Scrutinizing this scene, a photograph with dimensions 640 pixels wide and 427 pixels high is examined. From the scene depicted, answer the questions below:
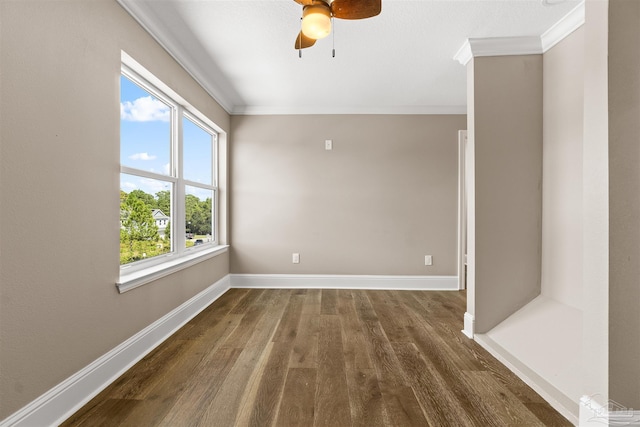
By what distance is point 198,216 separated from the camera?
3.44 m

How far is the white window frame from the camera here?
212cm

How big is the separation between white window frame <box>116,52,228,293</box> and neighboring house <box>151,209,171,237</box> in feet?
0.33

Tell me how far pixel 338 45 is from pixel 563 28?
1611mm

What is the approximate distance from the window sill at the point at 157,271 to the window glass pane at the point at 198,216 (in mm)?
217

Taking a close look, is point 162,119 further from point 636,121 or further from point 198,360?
point 636,121

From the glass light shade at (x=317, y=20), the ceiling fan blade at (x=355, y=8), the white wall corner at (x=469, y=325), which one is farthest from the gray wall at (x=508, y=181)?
the glass light shade at (x=317, y=20)

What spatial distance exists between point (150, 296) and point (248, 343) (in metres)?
0.81

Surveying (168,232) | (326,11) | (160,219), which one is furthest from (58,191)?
(326,11)

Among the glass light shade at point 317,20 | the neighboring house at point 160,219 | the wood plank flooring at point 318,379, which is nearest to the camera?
the glass light shade at point 317,20

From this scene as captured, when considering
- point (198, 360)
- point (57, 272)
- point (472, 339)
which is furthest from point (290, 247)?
point (57, 272)

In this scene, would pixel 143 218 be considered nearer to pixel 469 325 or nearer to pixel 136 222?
pixel 136 222

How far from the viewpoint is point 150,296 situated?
2221 millimetres

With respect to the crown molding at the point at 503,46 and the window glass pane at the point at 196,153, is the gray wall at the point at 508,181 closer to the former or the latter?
the crown molding at the point at 503,46

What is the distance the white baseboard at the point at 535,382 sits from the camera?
1512mm
